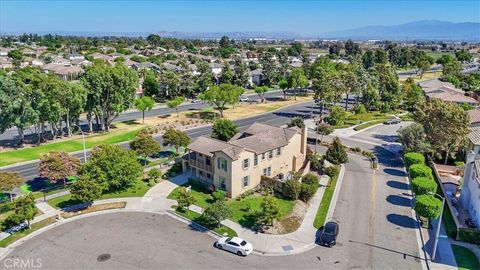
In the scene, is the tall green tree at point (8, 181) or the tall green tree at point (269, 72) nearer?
the tall green tree at point (8, 181)

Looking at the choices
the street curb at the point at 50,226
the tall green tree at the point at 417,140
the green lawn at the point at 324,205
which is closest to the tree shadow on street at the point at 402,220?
the green lawn at the point at 324,205

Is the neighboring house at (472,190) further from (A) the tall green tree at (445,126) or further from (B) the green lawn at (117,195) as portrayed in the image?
(B) the green lawn at (117,195)

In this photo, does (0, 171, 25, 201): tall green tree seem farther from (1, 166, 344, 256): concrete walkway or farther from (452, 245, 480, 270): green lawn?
(452, 245, 480, 270): green lawn

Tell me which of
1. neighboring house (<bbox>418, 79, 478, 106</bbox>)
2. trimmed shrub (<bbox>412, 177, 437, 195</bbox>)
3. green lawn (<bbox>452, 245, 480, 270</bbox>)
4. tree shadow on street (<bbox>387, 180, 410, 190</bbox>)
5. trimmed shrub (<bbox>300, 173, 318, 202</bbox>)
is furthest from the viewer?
neighboring house (<bbox>418, 79, 478, 106</bbox>)

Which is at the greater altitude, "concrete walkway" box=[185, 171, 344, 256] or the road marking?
the road marking

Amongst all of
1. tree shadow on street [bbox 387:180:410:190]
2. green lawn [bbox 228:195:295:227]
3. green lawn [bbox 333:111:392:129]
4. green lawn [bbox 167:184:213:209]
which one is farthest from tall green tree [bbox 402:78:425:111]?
green lawn [bbox 167:184:213:209]

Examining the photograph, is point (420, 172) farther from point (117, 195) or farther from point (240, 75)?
point (240, 75)

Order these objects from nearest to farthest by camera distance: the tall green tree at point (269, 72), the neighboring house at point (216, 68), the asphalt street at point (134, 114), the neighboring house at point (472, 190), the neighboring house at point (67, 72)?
1. the neighboring house at point (472, 190)
2. the asphalt street at point (134, 114)
3. the neighboring house at point (67, 72)
4. the tall green tree at point (269, 72)
5. the neighboring house at point (216, 68)
